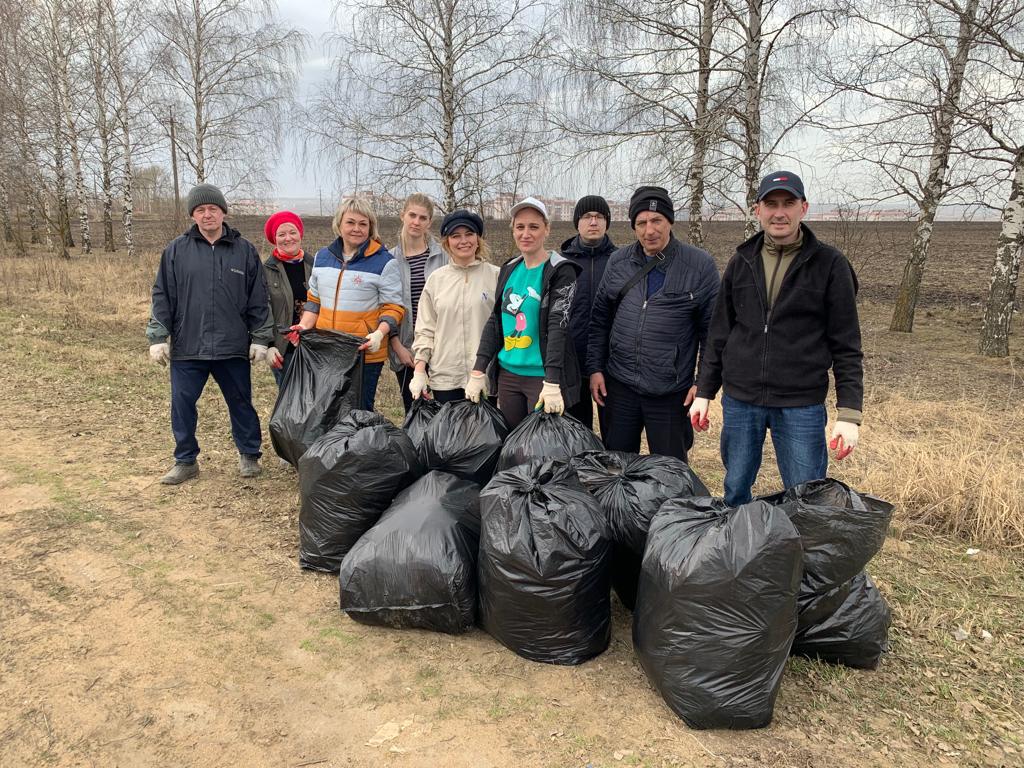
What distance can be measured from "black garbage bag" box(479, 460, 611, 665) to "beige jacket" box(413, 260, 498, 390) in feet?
3.62

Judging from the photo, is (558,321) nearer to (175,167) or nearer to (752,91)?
(752,91)

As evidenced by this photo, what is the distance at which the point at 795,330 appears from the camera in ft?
7.88

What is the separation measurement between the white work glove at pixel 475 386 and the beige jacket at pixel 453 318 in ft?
0.74

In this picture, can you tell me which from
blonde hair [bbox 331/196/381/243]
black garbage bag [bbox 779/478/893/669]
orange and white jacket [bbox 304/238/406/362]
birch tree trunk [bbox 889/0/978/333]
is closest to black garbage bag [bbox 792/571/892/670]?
black garbage bag [bbox 779/478/893/669]

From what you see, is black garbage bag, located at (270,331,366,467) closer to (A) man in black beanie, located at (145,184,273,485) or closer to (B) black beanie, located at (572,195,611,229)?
(A) man in black beanie, located at (145,184,273,485)

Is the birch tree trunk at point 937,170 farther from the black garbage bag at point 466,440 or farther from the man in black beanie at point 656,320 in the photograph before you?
the black garbage bag at point 466,440

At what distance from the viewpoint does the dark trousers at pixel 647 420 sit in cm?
293

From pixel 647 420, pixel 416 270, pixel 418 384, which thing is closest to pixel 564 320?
pixel 647 420

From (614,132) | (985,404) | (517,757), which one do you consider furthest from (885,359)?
(517,757)

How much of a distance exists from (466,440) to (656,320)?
99cm

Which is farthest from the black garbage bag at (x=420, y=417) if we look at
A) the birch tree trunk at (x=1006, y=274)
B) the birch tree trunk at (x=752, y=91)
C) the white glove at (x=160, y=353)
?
the birch tree trunk at (x=1006, y=274)

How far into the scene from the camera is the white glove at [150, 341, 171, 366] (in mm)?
3600

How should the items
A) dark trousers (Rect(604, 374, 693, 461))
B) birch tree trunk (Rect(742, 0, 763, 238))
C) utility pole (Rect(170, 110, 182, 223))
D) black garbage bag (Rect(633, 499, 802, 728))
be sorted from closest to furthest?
black garbage bag (Rect(633, 499, 802, 728)) < dark trousers (Rect(604, 374, 693, 461)) < birch tree trunk (Rect(742, 0, 763, 238)) < utility pole (Rect(170, 110, 182, 223))

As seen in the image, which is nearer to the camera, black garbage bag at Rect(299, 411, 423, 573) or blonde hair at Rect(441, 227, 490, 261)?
black garbage bag at Rect(299, 411, 423, 573)
